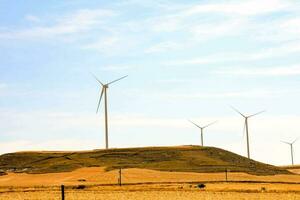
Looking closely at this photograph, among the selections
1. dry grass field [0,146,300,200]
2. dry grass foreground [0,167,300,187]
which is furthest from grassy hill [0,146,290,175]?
dry grass foreground [0,167,300,187]

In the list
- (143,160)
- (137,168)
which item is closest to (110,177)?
(137,168)

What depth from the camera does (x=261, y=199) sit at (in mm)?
64000

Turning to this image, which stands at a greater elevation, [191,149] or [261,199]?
[191,149]

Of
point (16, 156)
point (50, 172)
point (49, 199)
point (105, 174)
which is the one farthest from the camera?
point (16, 156)

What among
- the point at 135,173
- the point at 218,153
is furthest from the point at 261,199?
the point at 218,153

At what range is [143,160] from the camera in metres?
153

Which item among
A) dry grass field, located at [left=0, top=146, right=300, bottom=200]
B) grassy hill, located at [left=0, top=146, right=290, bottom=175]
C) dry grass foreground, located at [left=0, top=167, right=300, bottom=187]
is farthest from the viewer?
grassy hill, located at [left=0, top=146, right=290, bottom=175]

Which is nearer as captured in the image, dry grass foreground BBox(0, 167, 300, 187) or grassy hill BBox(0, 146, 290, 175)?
dry grass foreground BBox(0, 167, 300, 187)

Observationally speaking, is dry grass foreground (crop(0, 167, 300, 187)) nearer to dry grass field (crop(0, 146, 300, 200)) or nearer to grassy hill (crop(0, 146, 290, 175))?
dry grass field (crop(0, 146, 300, 200))

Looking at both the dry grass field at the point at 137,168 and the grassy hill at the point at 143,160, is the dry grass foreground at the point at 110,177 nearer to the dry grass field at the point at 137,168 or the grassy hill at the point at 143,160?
the dry grass field at the point at 137,168

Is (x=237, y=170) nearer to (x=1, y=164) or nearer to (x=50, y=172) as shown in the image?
(x=50, y=172)

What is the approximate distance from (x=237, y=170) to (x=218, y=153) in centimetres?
2942

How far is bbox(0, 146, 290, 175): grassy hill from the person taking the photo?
467 feet

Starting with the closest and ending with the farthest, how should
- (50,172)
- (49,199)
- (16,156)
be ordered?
1. (49,199)
2. (50,172)
3. (16,156)
